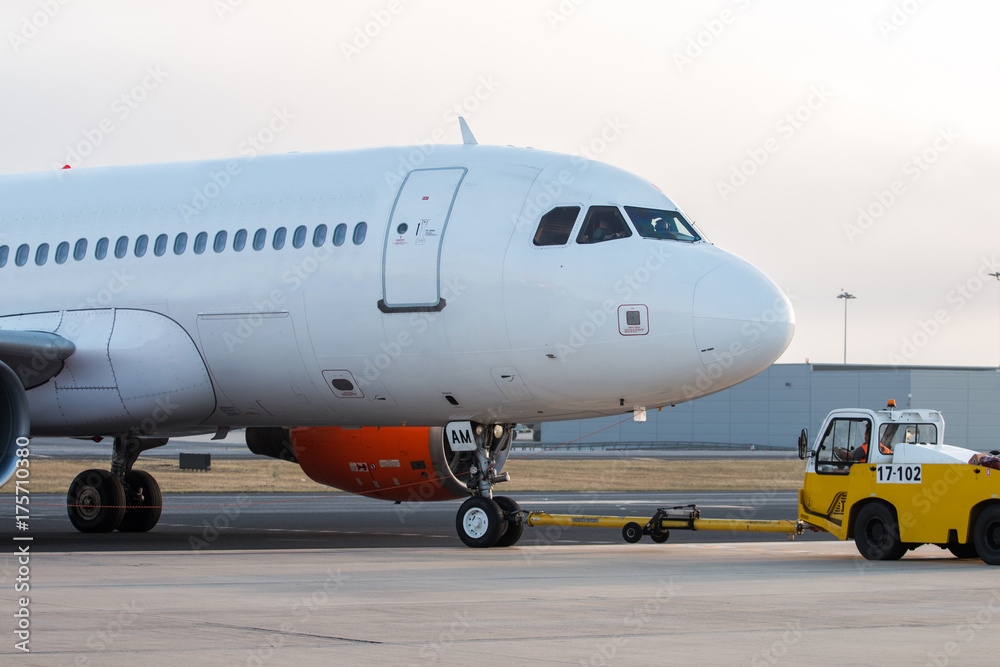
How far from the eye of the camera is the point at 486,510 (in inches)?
626

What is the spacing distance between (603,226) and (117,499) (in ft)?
30.0

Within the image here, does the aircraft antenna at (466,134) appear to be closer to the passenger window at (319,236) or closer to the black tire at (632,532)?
the passenger window at (319,236)

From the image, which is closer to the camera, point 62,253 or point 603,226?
point 603,226

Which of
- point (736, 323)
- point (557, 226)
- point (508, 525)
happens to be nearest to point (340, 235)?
point (557, 226)

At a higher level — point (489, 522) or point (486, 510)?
point (486, 510)

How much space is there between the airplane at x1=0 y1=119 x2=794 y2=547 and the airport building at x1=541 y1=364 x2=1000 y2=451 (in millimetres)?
69478

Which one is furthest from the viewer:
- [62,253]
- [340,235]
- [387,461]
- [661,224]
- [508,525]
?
[387,461]

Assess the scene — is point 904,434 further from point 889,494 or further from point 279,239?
point 279,239

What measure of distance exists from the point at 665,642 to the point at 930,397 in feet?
275

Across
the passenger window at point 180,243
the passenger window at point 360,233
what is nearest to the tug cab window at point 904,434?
the passenger window at point 360,233

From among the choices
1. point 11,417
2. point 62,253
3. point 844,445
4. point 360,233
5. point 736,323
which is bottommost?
point 844,445

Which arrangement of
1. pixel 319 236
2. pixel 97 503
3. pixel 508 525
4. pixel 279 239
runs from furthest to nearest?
pixel 97 503 < pixel 279 239 < pixel 319 236 < pixel 508 525

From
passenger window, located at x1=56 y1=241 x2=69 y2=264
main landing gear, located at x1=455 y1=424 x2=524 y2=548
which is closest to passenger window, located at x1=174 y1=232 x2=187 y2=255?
passenger window, located at x1=56 y1=241 x2=69 y2=264

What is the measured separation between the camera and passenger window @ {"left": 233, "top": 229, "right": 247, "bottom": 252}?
1675 centimetres
